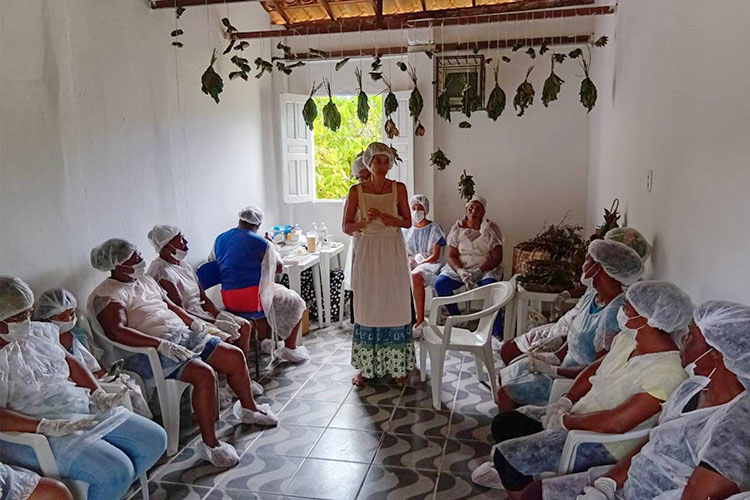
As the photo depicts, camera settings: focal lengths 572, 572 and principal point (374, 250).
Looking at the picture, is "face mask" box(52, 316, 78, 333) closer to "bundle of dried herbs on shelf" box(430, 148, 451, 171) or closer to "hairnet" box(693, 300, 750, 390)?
"hairnet" box(693, 300, 750, 390)

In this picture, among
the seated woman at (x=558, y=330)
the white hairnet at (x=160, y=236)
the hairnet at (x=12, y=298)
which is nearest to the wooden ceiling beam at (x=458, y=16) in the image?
the white hairnet at (x=160, y=236)

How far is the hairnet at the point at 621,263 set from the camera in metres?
2.30

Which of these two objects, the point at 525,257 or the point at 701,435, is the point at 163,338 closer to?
the point at 701,435

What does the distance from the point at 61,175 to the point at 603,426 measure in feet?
9.07

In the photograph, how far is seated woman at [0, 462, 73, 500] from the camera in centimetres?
184

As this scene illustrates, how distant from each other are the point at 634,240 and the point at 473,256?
208 cm

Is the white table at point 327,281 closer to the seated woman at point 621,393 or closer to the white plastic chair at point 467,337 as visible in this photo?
the white plastic chair at point 467,337

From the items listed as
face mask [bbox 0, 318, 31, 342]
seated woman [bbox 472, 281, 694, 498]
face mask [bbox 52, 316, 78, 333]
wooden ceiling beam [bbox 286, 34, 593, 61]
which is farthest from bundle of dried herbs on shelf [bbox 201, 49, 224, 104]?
seated woman [bbox 472, 281, 694, 498]

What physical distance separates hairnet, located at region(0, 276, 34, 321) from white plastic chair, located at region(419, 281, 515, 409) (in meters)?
2.06

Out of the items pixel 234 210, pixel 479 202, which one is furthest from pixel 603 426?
pixel 234 210

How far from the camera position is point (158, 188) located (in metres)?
3.73

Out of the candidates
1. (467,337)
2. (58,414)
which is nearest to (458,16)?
(467,337)

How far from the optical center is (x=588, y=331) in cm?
246

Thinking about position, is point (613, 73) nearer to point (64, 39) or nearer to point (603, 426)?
point (603, 426)
